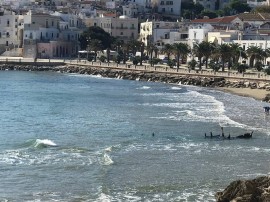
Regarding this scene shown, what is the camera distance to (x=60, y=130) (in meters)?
43.4

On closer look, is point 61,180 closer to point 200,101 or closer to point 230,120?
point 230,120

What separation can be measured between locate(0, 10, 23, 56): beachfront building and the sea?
220 feet

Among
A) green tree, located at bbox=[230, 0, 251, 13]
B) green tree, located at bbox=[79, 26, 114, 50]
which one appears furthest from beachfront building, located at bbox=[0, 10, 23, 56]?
green tree, located at bbox=[230, 0, 251, 13]

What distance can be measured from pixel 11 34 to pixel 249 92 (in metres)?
71.2

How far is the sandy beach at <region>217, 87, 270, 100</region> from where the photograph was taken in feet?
217

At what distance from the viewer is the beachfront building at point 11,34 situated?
13150cm

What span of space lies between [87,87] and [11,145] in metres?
45.8

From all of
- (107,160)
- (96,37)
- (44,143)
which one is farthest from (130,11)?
(107,160)

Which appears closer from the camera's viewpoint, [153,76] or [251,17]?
[153,76]

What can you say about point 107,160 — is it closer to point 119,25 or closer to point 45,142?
point 45,142

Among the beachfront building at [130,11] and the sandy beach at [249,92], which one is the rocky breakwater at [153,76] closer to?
the sandy beach at [249,92]

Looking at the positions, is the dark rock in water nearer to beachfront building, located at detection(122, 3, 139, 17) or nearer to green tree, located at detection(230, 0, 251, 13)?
beachfront building, located at detection(122, 3, 139, 17)

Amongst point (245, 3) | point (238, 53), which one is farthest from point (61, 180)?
point (245, 3)

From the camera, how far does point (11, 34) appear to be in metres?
132
